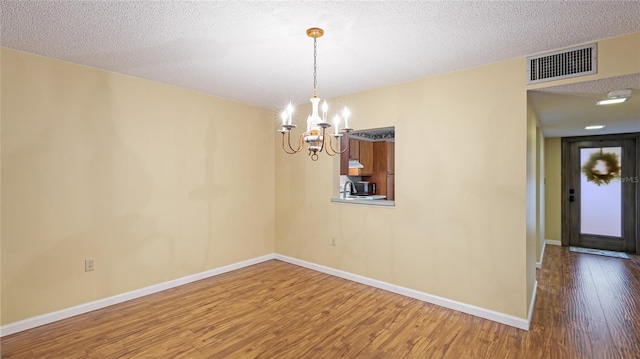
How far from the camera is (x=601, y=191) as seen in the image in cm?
559

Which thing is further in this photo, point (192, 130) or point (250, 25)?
point (192, 130)

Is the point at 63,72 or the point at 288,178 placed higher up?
the point at 63,72

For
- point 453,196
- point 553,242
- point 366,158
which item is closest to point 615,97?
point 453,196

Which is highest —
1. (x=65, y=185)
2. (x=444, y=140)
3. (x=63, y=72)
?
(x=63, y=72)

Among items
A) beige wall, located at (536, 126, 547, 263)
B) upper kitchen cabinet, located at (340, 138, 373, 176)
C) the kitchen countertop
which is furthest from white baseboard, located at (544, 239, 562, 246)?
the kitchen countertop

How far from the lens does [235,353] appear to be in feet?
7.79

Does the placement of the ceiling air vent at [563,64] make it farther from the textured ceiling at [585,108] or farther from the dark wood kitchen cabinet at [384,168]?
the dark wood kitchen cabinet at [384,168]

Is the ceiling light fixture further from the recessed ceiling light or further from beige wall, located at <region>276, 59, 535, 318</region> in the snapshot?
beige wall, located at <region>276, 59, 535, 318</region>

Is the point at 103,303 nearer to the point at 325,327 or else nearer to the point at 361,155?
the point at 325,327

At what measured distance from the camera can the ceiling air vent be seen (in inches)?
96.4

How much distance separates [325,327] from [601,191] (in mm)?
6011

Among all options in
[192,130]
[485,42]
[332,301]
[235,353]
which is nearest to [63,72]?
[192,130]

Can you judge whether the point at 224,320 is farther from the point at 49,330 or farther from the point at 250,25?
the point at 250,25

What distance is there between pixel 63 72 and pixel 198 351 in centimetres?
292
